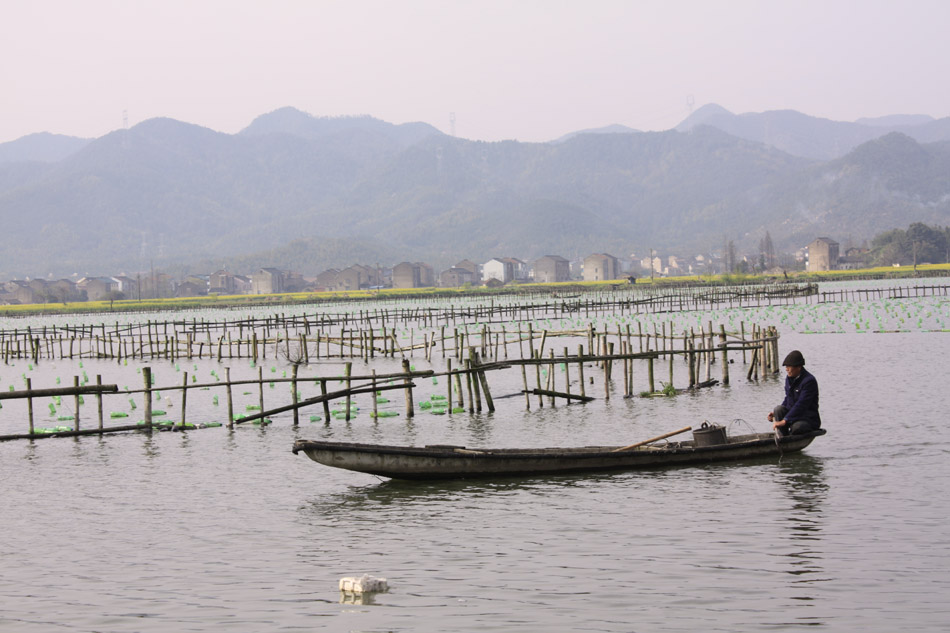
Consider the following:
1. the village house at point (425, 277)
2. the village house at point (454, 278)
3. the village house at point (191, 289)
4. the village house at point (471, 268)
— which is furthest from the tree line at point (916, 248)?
the village house at point (191, 289)

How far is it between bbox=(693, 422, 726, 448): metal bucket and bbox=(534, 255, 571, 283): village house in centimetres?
16912

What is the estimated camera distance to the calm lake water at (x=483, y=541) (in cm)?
869

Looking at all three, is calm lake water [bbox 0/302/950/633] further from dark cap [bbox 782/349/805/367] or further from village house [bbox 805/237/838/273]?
village house [bbox 805/237/838/273]

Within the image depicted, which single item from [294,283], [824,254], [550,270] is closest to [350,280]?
[294,283]

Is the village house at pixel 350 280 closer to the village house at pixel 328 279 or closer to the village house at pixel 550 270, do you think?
the village house at pixel 328 279

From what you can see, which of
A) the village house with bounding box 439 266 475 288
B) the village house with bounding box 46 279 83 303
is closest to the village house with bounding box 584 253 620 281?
the village house with bounding box 439 266 475 288

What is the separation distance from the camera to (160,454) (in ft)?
59.6

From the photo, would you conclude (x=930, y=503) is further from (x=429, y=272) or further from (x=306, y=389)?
(x=429, y=272)

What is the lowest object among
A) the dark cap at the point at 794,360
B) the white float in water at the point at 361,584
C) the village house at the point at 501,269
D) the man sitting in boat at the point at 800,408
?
→ the white float in water at the point at 361,584

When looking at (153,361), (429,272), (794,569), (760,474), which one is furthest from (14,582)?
(429,272)

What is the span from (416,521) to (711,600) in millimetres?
4632

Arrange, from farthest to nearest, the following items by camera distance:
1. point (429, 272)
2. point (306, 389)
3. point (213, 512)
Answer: point (429, 272)
point (306, 389)
point (213, 512)

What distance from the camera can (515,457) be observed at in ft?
45.8

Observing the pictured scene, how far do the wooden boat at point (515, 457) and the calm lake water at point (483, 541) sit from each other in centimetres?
22
